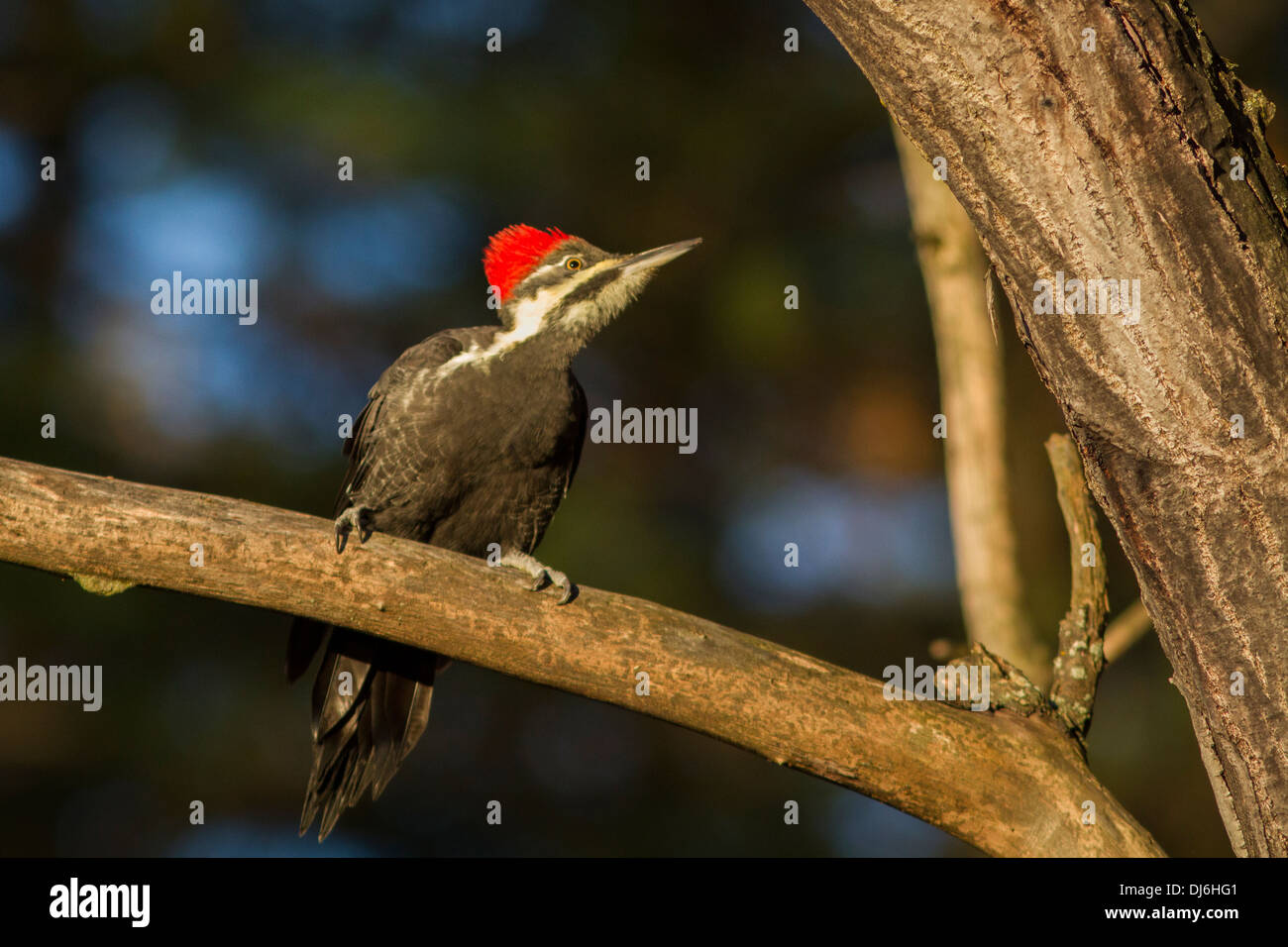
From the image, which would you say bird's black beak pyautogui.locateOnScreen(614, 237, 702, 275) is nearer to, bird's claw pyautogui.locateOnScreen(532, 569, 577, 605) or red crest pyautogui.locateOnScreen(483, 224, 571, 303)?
red crest pyautogui.locateOnScreen(483, 224, 571, 303)

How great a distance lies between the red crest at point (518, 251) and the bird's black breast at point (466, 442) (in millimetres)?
191

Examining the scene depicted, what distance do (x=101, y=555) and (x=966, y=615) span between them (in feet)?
9.54

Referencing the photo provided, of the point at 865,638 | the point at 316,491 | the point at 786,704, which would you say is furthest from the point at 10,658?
the point at 786,704

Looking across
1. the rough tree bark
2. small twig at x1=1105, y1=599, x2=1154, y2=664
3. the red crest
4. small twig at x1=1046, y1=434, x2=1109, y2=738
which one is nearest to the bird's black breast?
the red crest

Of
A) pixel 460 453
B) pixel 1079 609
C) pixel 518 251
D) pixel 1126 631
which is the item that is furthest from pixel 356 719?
pixel 1126 631

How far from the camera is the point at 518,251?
406cm

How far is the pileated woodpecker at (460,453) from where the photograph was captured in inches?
150

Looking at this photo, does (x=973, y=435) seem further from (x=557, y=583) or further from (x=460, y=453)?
(x=557, y=583)

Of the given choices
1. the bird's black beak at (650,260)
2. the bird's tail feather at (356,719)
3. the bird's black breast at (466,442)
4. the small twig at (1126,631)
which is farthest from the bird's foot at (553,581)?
the small twig at (1126,631)

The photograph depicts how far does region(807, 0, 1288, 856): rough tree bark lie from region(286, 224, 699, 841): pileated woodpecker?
1.87m

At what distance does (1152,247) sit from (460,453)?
A: 7.70ft

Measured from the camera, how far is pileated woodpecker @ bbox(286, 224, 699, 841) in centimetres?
381

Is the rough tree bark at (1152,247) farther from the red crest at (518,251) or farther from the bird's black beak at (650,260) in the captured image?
the red crest at (518,251)

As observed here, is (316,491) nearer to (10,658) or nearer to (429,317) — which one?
(429,317)
